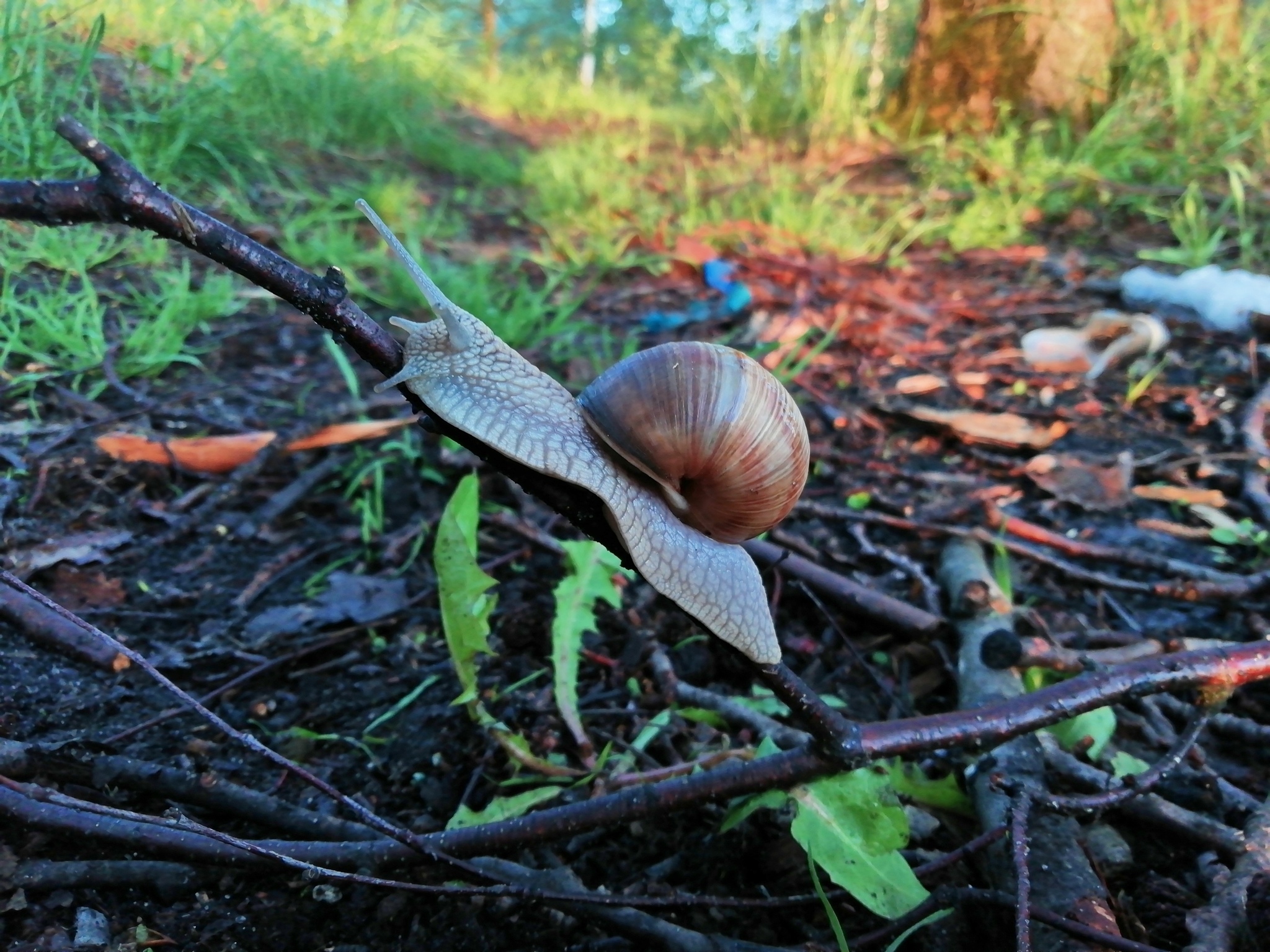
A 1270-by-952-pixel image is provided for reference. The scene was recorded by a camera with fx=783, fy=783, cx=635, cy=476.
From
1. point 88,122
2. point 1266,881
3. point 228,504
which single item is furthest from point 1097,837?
point 88,122

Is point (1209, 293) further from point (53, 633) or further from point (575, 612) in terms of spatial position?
point (53, 633)

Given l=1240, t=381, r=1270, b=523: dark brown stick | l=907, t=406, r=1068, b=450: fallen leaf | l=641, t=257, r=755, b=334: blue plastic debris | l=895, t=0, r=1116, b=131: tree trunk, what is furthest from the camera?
l=895, t=0, r=1116, b=131: tree trunk

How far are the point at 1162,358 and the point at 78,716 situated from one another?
4.63 meters

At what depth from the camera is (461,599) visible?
1.88 metres

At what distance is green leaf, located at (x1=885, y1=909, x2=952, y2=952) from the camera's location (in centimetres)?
Answer: 140

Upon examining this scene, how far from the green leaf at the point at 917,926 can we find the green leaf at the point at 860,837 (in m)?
0.03

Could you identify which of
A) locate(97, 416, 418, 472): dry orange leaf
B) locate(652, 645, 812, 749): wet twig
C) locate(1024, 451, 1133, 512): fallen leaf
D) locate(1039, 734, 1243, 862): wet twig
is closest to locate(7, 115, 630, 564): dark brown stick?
locate(652, 645, 812, 749): wet twig

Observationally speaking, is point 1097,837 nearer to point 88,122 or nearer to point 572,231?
point 88,122

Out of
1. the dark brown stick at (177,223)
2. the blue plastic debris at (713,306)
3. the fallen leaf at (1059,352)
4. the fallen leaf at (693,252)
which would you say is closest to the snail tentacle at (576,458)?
the dark brown stick at (177,223)

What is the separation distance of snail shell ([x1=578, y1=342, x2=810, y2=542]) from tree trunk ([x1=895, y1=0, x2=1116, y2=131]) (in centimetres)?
679

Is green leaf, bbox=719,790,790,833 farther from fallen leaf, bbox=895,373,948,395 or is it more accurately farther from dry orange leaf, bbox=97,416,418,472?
fallen leaf, bbox=895,373,948,395

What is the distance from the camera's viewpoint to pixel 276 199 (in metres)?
→ 4.70

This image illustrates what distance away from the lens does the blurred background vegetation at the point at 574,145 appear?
9.59 feet

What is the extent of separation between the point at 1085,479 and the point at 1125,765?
150cm
